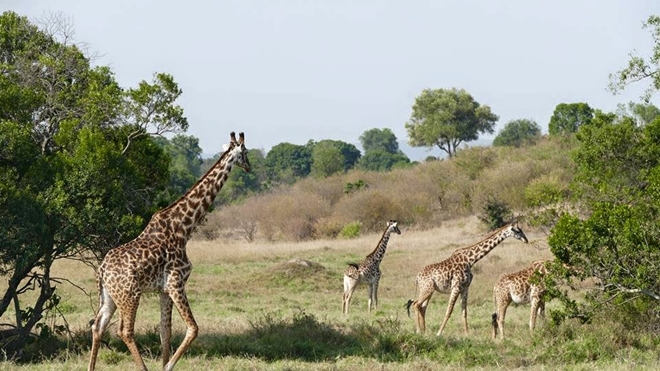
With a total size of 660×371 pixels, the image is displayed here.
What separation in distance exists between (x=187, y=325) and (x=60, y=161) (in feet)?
11.0

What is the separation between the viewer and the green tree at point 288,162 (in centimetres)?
9612

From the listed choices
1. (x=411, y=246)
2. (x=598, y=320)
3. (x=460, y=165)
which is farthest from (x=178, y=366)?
(x=460, y=165)

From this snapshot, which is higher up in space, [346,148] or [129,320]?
[346,148]

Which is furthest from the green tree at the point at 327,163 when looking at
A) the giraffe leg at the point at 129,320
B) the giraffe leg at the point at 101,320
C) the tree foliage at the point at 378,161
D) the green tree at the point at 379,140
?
the giraffe leg at the point at 129,320

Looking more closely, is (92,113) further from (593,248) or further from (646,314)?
(646,314)

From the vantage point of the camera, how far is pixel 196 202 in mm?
11930

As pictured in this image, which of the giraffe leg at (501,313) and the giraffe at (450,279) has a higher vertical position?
the giraffe at (450,279)

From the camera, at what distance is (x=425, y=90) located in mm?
88500

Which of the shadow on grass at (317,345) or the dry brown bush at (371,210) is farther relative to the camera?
the dry brown bush at (371,210)

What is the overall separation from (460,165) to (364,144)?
84.8 m

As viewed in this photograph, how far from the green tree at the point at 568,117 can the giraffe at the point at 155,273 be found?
64182 mm

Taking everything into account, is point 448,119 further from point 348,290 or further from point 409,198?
point 348,290

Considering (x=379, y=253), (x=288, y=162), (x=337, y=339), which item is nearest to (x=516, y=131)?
(x=288, y=162)

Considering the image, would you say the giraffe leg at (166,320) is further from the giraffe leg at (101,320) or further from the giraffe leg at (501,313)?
the giraffe leg at (501,313)
